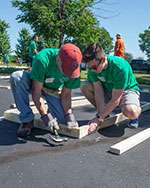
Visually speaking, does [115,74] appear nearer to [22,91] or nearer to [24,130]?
[22,91]

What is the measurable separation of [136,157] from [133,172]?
0.32 m

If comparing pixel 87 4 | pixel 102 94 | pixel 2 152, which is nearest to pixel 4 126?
pixel 2 152

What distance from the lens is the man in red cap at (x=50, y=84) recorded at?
2230mm

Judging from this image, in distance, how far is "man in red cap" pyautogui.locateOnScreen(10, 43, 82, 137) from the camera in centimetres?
223

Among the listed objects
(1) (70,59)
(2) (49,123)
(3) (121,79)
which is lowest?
(2) (49,123)

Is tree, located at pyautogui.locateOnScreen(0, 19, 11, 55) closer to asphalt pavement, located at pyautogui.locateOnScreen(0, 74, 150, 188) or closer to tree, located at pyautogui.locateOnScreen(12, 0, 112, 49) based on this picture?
tree, located at pyautogui.locateOnScreen(12, 0, 112, 49)

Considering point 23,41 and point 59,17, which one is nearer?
point 59,17

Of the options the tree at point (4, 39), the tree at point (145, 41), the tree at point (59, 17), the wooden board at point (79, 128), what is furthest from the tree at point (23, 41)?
the wooden board at point (79, 128)

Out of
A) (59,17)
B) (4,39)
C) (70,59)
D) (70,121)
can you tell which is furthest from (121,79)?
(4,39)

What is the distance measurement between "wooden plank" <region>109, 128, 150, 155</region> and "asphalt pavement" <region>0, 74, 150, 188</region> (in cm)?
5

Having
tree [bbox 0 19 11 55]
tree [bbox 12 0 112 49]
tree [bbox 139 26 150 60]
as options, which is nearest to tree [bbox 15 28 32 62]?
tree [bbox 0 19 11 55]

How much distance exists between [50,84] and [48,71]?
10.1 inches

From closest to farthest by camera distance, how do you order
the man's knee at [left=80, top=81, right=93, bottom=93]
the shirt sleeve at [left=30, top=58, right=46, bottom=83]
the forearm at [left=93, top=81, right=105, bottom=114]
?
1. the shirt sleeve at [left=30, top=58, right=46, bottom=83]
2. the forearm at [left=93, top=81, right=105, bottom=114]
3. the man's knee at [left=80, top=81, right=93, bottom=93]

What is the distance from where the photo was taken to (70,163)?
1948mm
